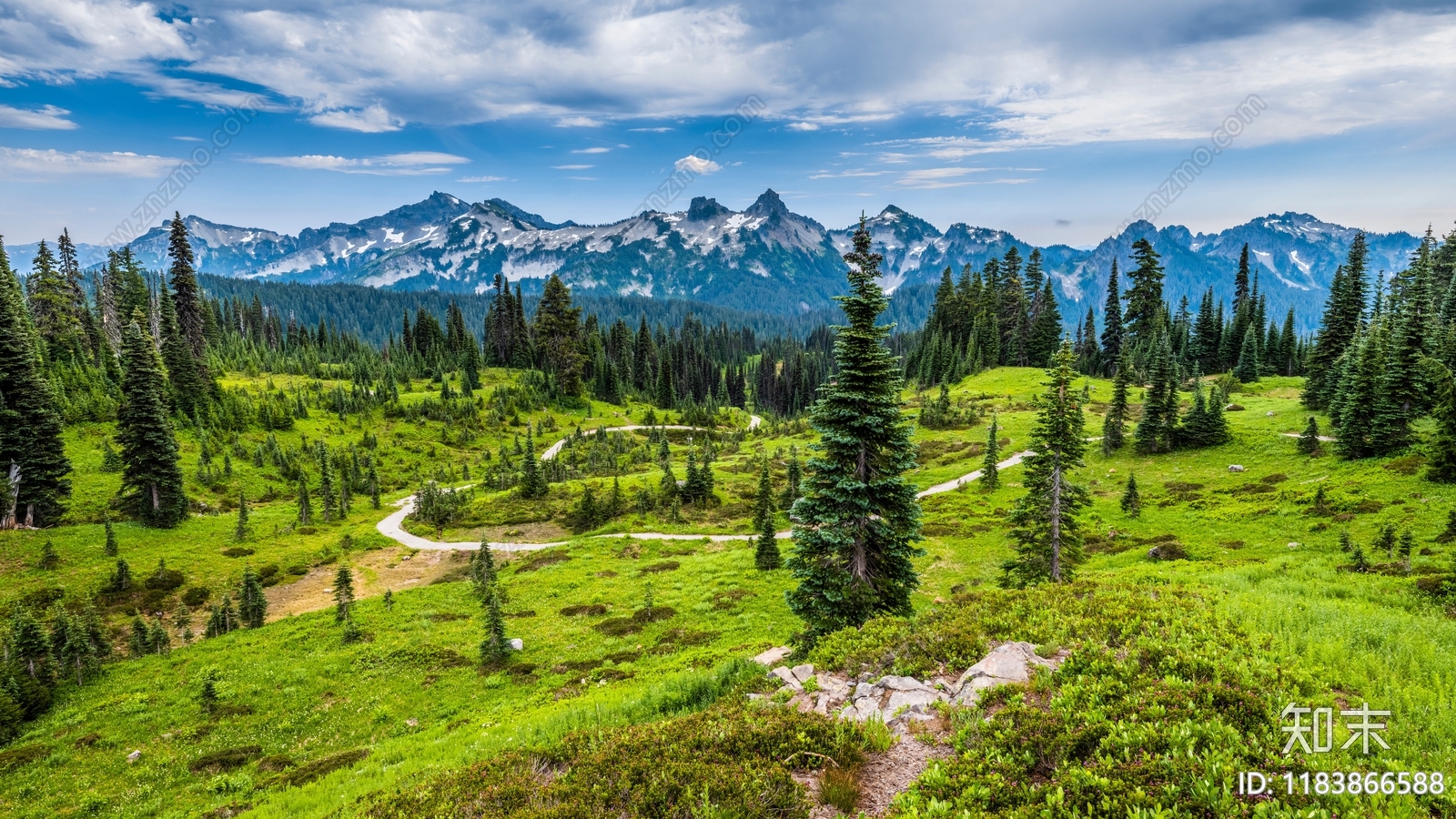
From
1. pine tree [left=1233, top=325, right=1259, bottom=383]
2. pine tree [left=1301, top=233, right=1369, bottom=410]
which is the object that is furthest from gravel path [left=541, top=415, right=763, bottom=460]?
pine tree [left=1233, top=325, right=1259, bottom=383]

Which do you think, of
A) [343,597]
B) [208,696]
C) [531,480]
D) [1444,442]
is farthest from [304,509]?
[1444,442]

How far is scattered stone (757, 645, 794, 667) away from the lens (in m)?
15.0

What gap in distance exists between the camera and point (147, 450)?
4678cm

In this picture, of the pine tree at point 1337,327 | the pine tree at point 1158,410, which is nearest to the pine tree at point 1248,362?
the pine tree at point 1337,327

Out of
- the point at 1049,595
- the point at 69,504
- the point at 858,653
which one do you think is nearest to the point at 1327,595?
the point at 1049,595

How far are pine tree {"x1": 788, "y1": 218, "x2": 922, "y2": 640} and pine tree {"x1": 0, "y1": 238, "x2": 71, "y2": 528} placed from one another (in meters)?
57.4

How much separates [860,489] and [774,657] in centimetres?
605

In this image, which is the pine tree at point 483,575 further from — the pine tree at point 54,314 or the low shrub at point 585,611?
the pine tree at point 54,314

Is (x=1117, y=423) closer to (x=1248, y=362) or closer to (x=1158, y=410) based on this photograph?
(x=1158, y=410)

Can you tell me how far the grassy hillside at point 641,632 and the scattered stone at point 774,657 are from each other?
2.97 ft

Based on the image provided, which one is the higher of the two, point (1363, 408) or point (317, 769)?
point (1363, 408)

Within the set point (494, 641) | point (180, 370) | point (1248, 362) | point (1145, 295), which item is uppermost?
point (1145, 295)

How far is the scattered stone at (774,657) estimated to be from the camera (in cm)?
1504

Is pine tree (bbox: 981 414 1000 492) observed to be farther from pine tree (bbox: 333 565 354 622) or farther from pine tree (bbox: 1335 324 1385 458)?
pine tree (bbox: 333 565 354 622)
